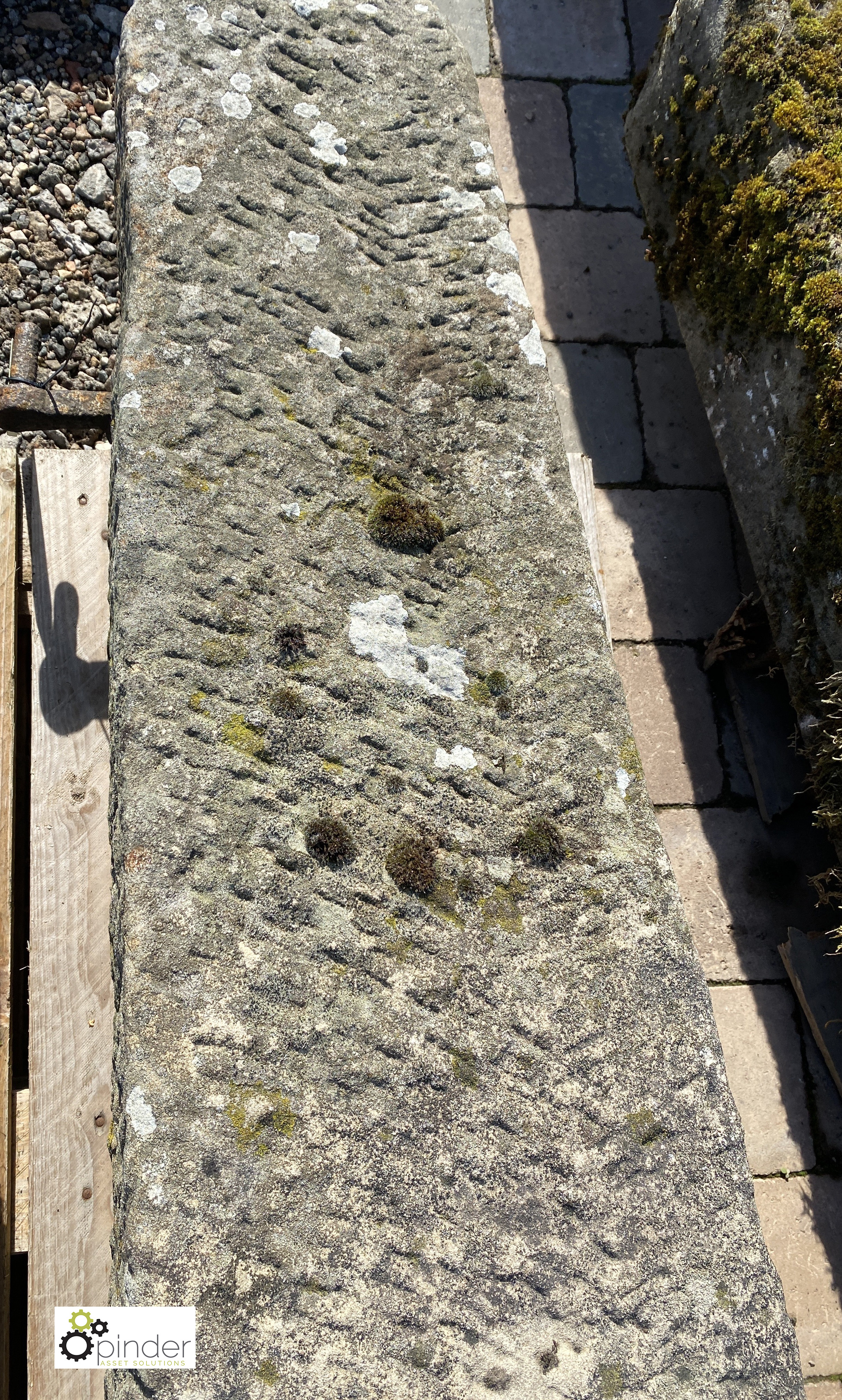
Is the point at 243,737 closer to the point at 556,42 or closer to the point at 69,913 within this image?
the point at 69,913

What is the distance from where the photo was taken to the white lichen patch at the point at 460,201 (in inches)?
98.6

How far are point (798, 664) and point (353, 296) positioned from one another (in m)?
1.81

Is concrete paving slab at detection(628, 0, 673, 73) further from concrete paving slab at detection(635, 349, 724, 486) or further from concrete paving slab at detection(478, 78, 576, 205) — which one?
concrete paving slab at detection(635, 349, 724, 486)

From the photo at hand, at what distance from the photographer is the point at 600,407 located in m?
4.01

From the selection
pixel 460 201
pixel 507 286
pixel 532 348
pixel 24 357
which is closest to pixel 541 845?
pixel 532 348

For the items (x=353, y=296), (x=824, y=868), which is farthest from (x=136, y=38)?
(x=824, y=868)

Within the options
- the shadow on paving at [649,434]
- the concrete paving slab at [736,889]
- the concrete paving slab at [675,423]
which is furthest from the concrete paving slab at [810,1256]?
the concrete paving slab at [675,423]

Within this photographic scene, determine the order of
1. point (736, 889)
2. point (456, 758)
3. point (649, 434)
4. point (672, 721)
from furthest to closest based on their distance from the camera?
point (649, 434), point (672, 721), point (736, 889), point (456, 758)

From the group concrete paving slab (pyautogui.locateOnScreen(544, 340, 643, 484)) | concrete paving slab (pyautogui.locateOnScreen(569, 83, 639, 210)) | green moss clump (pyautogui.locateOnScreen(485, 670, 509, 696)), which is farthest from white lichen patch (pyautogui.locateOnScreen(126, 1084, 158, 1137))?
concrete paving slab (pyautogui.locateOnScreen(569, 83, 639, 210))

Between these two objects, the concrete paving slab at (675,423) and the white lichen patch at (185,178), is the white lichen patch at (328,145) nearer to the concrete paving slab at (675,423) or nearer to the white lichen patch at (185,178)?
the white lichen patch at (185,178)

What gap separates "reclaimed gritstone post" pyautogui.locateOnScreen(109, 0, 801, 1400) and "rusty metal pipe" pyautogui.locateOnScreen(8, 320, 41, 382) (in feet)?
1.51

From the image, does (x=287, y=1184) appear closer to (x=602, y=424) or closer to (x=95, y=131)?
(x=602, y=424)

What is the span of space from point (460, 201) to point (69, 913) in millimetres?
2256

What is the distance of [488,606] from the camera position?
2.18 meters
